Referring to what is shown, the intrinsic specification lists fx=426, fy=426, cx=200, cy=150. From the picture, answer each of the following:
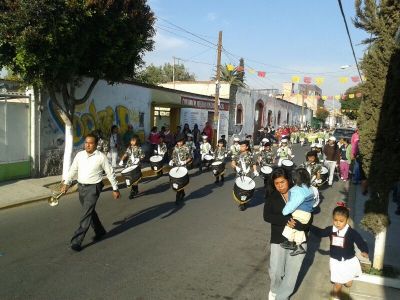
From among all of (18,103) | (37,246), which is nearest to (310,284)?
(37,246)

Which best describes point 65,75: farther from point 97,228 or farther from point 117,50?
point 97,228

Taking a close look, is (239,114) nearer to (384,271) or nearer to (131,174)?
(131,174)

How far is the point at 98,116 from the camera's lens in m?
16.3

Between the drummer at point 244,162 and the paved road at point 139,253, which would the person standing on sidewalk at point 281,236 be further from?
the drummer at point 244,162

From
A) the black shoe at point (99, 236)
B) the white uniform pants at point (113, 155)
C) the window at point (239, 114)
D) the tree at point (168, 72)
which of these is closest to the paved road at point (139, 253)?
the black shoe at point (99, 236)

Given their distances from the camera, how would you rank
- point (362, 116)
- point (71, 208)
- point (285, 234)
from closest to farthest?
1. point (285, 234)
2. point (362, 116)
3. point (71, 208)

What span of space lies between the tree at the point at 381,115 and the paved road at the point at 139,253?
190 cm

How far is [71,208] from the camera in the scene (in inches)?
394

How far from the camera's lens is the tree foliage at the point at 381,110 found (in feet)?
20.1

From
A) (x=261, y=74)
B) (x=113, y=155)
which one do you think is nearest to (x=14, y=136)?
(x=113, y=155)

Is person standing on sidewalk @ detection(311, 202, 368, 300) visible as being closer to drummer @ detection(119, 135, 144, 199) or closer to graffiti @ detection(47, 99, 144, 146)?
drummer @ detection(119, 135, 144, 199)

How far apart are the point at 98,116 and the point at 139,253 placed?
1033 centimetres

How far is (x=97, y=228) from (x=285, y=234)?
13.0 feet

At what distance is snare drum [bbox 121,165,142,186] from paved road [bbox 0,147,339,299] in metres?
0.56
